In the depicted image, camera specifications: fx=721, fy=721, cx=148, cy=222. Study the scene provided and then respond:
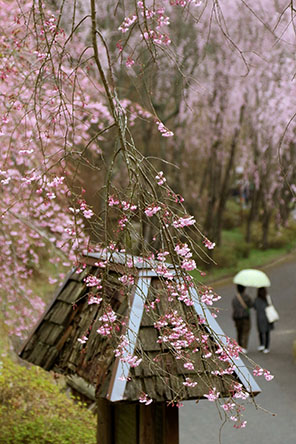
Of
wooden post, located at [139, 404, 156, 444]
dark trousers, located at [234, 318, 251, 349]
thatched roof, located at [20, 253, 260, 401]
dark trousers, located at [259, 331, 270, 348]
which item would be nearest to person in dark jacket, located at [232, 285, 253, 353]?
dark trousers, located at [234, 318, 251, 349]

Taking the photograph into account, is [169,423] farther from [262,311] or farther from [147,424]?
[262,311]

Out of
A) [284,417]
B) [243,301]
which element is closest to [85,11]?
[243,301]

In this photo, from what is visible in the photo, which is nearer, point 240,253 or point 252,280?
point 252,280

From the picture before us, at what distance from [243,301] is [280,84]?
10023mm

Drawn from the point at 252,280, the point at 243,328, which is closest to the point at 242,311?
the point at 243,328

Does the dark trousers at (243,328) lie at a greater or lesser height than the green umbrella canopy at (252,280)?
lesser

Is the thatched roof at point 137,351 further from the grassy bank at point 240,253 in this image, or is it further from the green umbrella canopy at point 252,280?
the grassy bank at point 240,253

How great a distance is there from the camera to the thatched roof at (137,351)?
4527mm

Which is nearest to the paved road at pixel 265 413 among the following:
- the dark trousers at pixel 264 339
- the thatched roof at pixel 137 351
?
the dark trousers at pixel 264 339

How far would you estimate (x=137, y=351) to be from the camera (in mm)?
4516

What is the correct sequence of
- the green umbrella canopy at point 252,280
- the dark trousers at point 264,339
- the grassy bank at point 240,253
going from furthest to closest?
the grassy bank at point 240,253
the dark trousers at point 264,339
the green umbrella canopy at point 252,280

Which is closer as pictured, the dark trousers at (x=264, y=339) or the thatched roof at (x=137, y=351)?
the thatched roof at (x=137, y=351)

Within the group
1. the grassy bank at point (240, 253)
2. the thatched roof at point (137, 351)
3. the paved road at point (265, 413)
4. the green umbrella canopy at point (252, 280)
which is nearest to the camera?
the thatched roof at point (137, 351)

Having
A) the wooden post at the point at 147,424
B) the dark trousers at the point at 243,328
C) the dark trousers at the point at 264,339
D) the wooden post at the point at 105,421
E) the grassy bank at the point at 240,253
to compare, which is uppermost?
the grassy bank at the point at 240,253
